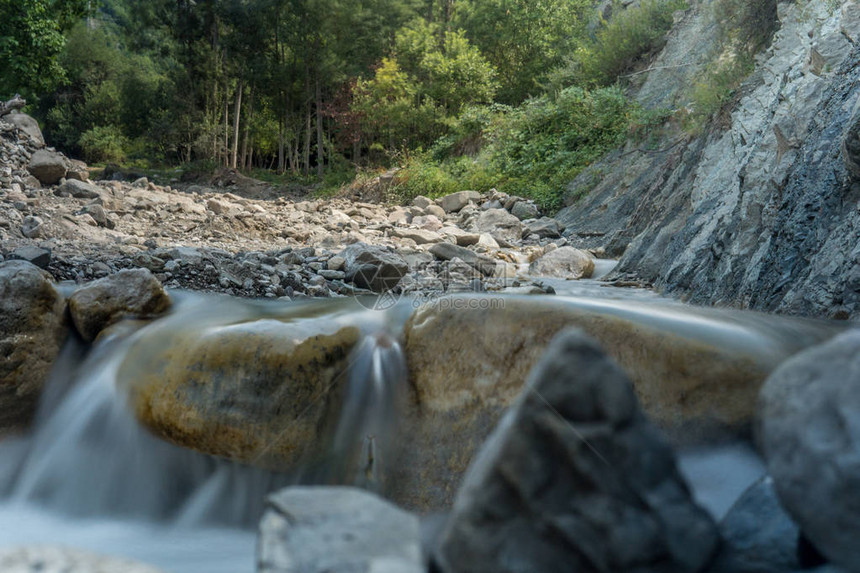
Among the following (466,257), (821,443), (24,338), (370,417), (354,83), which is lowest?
(24,338)

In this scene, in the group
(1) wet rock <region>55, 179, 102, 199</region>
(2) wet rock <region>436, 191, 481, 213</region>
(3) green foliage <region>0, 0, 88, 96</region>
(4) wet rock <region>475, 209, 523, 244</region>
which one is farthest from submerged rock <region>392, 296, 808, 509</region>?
(3) green foliage <region>0, 0, 88, 96</region>

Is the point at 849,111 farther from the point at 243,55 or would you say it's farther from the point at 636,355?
the point at 243,55

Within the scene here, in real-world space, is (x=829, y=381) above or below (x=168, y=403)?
above

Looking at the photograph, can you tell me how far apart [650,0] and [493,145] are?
5791 millimetres

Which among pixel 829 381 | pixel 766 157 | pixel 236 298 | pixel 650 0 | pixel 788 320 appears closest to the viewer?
pixel 829 381

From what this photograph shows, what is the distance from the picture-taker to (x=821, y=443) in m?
1.25

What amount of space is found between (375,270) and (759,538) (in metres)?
4.85

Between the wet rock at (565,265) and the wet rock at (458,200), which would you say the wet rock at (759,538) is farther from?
the wet rock at (458,200)

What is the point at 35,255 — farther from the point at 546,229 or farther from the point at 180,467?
the point at 546,229

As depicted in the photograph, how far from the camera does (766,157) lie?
4793 mm

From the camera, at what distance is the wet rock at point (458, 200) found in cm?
1333

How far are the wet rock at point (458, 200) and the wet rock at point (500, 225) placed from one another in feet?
5.32

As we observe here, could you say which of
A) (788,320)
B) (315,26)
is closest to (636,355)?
(788,320)

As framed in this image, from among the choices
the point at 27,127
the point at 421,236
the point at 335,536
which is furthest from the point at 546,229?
the point at 27,127
